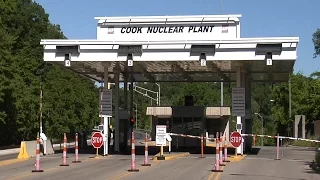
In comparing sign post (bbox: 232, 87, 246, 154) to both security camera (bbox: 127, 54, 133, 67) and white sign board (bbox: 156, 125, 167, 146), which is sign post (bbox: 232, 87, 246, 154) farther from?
white sign board (bbox: 156, 125, 167, 146)

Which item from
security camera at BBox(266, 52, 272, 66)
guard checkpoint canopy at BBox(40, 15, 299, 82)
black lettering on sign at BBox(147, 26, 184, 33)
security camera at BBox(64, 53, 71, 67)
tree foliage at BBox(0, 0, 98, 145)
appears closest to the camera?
security camera at BBox(266, 52, 272, 66)

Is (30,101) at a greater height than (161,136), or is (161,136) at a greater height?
(30,101)

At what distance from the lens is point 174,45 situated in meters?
29.2

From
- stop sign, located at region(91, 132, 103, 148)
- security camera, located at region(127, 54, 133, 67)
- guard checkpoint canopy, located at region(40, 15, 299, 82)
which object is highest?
guard checkpoint canopy, located at region(40, 15, 299, 82)

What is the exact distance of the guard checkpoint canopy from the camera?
28.7 meters

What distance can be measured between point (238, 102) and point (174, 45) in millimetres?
5061

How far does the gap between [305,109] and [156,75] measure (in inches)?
1053

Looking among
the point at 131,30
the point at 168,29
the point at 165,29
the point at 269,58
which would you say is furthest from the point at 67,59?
the point at 269,58

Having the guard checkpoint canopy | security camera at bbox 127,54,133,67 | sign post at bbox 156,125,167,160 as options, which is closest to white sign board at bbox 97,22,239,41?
the guard checkpoint canopy

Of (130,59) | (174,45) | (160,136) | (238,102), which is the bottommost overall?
(160,136)

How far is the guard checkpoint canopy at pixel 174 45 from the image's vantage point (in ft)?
94.3

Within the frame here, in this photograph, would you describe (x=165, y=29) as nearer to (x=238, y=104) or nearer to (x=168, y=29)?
(x=168, y=29)

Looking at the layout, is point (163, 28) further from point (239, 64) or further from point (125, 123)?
point (125, 123)

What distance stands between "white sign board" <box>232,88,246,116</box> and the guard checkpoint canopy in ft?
5.00
